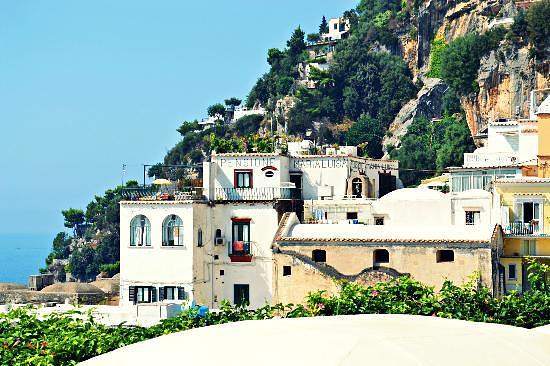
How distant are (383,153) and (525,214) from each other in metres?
59.3

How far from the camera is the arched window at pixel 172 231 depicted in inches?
1510

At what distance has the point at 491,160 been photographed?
138 feet

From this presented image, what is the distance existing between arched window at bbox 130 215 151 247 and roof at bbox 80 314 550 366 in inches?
987

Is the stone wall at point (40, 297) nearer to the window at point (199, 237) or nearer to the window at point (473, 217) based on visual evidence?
the window at point (199, 237)

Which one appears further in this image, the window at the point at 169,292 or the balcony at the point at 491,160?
the balcony at the point at 491,160

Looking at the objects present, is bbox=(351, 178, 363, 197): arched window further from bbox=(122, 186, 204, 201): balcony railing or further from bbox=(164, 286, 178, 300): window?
bbox=(164, 286, 178, 300): window

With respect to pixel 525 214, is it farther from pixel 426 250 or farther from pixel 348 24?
pixel 348 24

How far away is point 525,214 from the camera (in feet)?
115

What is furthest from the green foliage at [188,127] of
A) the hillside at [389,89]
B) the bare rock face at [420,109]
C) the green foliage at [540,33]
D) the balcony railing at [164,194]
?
the balcony railing at [164,194]

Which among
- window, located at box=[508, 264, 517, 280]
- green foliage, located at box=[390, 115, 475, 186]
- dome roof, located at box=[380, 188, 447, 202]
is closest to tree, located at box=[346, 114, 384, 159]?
green foliage, located at box=[390, 115, 475, 186]

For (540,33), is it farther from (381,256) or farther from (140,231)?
(381,256)

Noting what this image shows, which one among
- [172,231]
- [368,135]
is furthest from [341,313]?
[368,135]

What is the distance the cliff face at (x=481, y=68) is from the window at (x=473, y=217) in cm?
3334

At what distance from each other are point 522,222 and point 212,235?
11.4 m
